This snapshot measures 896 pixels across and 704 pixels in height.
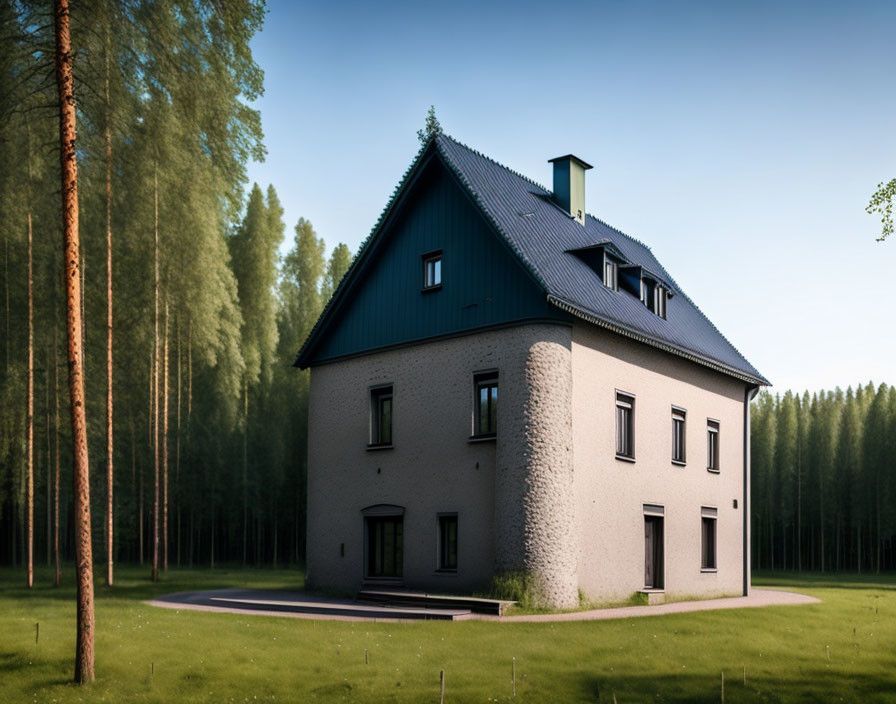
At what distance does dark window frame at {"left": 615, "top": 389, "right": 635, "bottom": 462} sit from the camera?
21672 millimetres

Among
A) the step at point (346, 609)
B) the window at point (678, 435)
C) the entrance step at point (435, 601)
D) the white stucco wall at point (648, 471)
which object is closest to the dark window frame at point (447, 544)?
the entrance step at point (435, 601)

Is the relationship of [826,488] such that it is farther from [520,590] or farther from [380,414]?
[520,590]

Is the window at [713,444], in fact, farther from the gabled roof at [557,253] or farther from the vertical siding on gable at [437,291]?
the vertical siding on gable at [437,291]

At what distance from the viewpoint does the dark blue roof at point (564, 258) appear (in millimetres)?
20250

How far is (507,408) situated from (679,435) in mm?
6895

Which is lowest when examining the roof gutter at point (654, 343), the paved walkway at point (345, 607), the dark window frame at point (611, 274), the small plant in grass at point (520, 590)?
the paved walkway at point (345, 607)

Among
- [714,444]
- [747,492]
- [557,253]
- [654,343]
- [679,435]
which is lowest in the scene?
[747,492]

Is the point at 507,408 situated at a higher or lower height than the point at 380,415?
higher

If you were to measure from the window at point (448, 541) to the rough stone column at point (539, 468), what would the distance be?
1657 millimetres

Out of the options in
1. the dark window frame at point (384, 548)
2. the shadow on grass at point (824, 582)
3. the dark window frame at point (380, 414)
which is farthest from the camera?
the shadow on grass at point (824, 582)

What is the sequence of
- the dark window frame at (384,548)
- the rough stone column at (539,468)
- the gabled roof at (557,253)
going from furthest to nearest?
1. the dark window frame at (384,548)
2. the gabled roof at (557,253)
3. the rough stone column at (539,468)

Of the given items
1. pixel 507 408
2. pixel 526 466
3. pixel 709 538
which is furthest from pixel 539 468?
pixel 709 538

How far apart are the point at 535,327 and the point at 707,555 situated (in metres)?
10.1

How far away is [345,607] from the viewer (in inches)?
732
